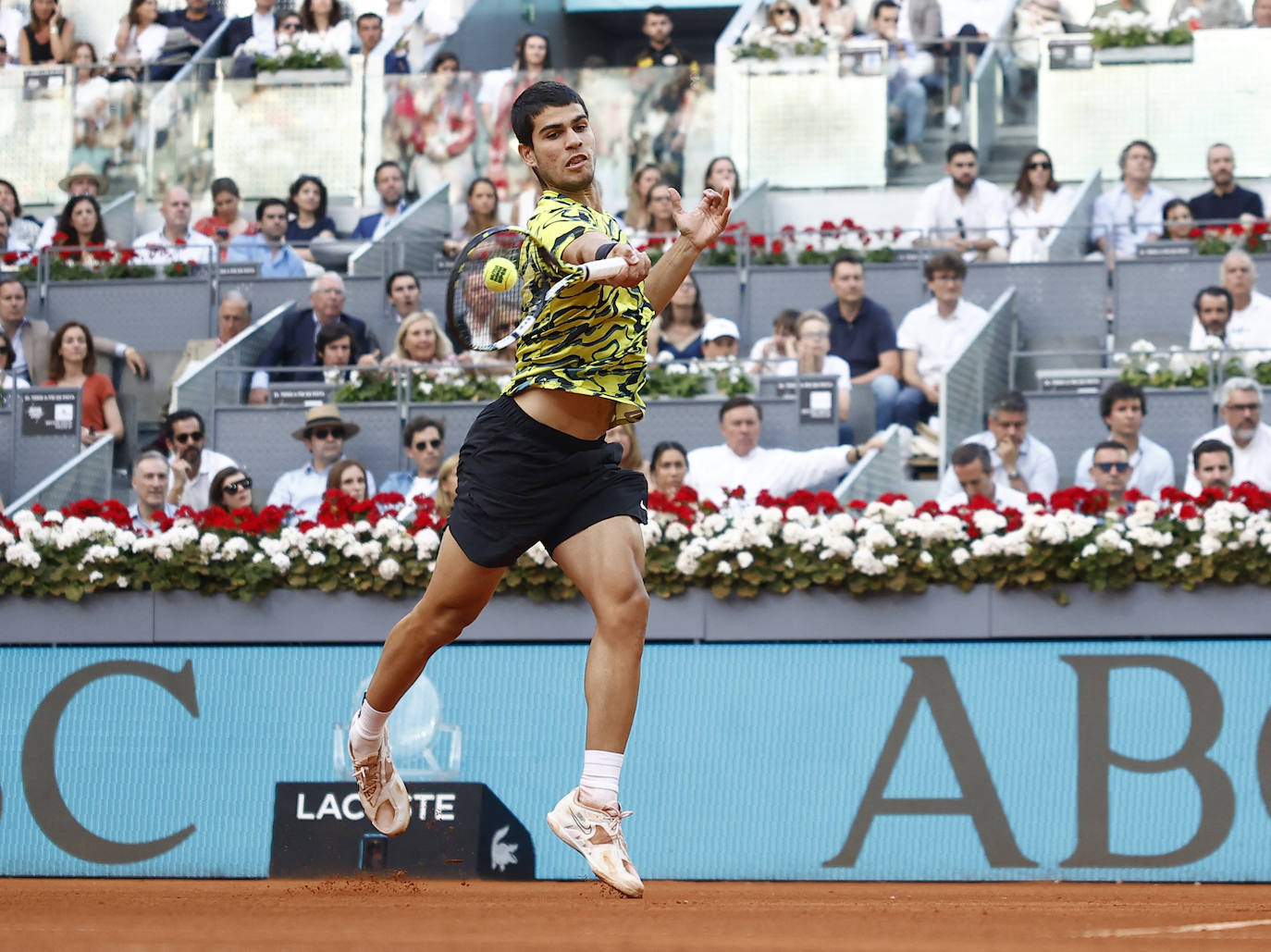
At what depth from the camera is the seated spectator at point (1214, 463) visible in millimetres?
9414

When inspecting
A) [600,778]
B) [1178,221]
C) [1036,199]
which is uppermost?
[1036,199]

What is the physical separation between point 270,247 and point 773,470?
545 cm

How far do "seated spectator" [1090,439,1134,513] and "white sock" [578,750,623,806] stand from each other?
5.31 m

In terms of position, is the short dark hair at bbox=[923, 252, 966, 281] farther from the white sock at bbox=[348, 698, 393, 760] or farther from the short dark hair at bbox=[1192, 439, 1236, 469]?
the white sock at bbox=[348, 698, 393, 760]

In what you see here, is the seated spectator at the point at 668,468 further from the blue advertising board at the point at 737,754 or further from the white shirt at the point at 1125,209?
the white shirt at the point at 1125,209

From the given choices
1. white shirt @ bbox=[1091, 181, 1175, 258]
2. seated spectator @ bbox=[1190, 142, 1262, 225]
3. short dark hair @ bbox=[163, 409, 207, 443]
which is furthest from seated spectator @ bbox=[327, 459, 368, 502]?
seated spectator @ bbox=[1190, 142, 1262, 225]

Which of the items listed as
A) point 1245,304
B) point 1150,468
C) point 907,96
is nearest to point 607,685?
point 1150,468

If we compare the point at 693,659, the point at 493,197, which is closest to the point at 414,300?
the point at 493,197

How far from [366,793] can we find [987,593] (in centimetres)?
406

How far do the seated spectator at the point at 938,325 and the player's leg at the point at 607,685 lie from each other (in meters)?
7.00

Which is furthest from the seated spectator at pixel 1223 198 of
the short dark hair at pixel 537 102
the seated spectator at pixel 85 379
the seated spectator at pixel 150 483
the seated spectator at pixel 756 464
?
the short dark hair at pixel 537 102

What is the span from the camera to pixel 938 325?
12.0m

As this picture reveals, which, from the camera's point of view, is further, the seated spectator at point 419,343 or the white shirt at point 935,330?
the white shirt at point 935,330

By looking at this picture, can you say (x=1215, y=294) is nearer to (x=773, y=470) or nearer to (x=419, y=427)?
(x=773, y=470)
